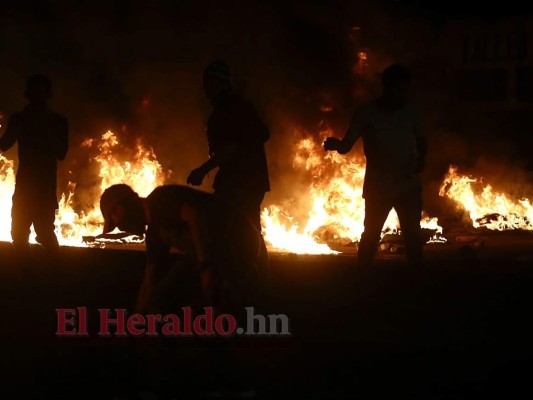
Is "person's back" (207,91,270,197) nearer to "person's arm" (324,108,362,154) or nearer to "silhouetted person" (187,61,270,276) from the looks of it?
"silhouetted person" (187,61,270,276)

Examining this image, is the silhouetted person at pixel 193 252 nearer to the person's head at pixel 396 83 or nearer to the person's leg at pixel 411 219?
the person's leg at pixel 411 219

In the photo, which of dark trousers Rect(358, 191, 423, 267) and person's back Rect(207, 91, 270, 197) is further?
dark trousers Rect(358, 191, 423, 267)

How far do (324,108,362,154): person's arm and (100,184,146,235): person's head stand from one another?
283 centimetres

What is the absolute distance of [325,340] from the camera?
6.31 metres

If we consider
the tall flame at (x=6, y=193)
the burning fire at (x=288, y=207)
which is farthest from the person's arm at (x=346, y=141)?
the tall flame at (x=6, y=193)

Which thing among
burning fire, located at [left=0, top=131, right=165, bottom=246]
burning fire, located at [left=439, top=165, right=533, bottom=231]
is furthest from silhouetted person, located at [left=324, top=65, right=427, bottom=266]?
burning fire, located at [left=0, top=131, right=165, bottom=246]

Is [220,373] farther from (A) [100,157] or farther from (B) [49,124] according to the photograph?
(A) [100,157]

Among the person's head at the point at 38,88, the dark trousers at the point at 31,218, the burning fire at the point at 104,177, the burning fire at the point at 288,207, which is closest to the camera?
the person's head at the point at 38,88

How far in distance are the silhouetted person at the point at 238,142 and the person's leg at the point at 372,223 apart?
1517 millimetres

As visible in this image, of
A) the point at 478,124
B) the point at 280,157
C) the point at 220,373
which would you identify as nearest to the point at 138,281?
the point at 220,373

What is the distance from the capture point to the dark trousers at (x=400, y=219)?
8008 millimetres

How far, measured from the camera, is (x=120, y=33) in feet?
57.0

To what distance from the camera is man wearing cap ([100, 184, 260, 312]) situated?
5.19 meters

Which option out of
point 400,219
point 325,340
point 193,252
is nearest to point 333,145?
point 400,219
